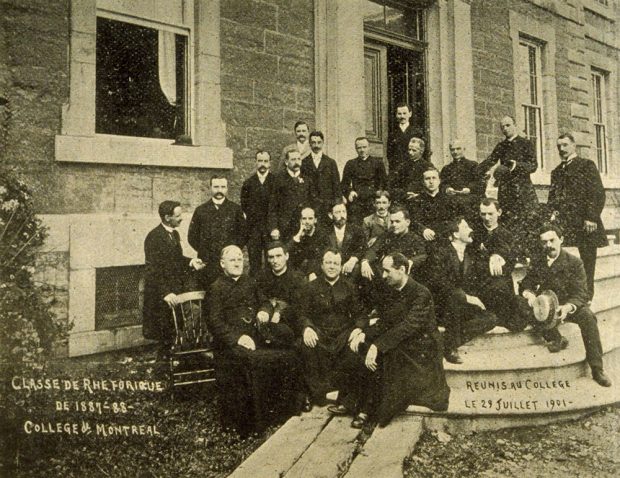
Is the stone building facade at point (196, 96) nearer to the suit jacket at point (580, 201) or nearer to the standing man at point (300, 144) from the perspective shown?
the standing man at point (300, 144)

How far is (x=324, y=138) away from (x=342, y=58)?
0.87 m

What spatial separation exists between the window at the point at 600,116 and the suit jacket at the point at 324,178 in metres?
5.43

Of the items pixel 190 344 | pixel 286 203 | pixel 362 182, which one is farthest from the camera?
pixel 362 182

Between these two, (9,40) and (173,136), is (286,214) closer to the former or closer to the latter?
(173,136)

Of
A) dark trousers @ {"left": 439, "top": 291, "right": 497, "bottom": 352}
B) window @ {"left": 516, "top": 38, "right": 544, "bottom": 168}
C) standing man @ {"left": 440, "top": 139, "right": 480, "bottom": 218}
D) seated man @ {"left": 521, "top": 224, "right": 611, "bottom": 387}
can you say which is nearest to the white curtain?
standing man @ {"left": 440, "top": 139, "right": 480, "bottom": 218}

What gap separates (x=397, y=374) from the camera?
12.2ft

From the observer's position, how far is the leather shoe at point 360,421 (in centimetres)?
357

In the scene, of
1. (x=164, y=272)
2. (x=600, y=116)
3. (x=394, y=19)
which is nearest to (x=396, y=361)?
(x=164, y=272)

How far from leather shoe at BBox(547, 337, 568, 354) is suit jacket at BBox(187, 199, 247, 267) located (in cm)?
269

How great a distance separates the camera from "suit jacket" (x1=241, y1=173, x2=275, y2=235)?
500 centimetres

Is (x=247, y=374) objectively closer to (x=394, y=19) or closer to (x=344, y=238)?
(x=344, y=238)

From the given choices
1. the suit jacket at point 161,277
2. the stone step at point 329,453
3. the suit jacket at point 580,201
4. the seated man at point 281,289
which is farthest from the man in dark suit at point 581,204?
the suit jacket at point 161,277

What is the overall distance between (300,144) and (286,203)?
0.72m

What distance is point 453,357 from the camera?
13.1 feet
